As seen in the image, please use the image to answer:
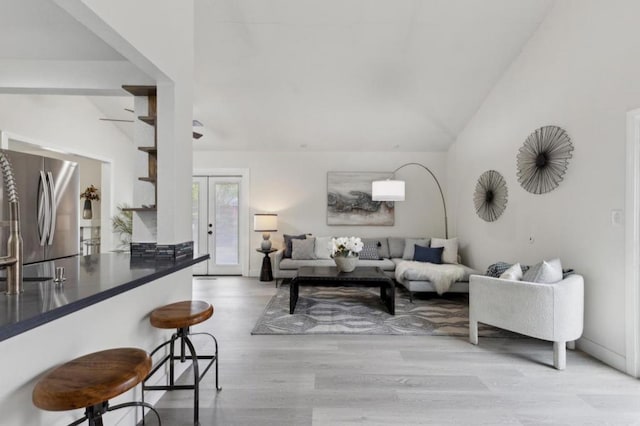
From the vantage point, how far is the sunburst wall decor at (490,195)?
4328mm

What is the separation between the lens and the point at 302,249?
5598 mm

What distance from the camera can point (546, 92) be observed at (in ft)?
11.3

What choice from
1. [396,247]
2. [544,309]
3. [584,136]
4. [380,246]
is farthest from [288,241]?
[584,136]

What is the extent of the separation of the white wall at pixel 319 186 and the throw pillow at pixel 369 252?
48 centimetres

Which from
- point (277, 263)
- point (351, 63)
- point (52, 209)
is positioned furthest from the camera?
point (277, 263)

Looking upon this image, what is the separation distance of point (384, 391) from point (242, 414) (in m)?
0.96

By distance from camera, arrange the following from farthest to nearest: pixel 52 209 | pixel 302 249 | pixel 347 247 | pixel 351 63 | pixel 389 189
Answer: pixel 302 249 → pixel 389 189 → pixel 347 247 → pixel 351 63 → pixel 52 209

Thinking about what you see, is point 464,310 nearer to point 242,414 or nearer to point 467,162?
point 467,162

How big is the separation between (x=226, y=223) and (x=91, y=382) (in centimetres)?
516

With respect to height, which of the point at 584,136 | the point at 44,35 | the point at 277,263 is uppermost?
the point at 44,35

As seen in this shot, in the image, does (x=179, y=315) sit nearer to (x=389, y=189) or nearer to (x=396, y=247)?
(x=389, y=189)

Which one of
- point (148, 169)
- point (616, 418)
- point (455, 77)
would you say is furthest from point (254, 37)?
point (616, 418)

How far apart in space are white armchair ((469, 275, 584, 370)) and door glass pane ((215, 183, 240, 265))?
4.63 metres

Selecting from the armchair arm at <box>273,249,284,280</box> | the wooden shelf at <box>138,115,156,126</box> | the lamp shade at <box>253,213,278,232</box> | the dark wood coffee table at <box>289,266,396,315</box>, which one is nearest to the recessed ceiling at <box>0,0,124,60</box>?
the wooden shelf at <box>138,115,156,126</box>
